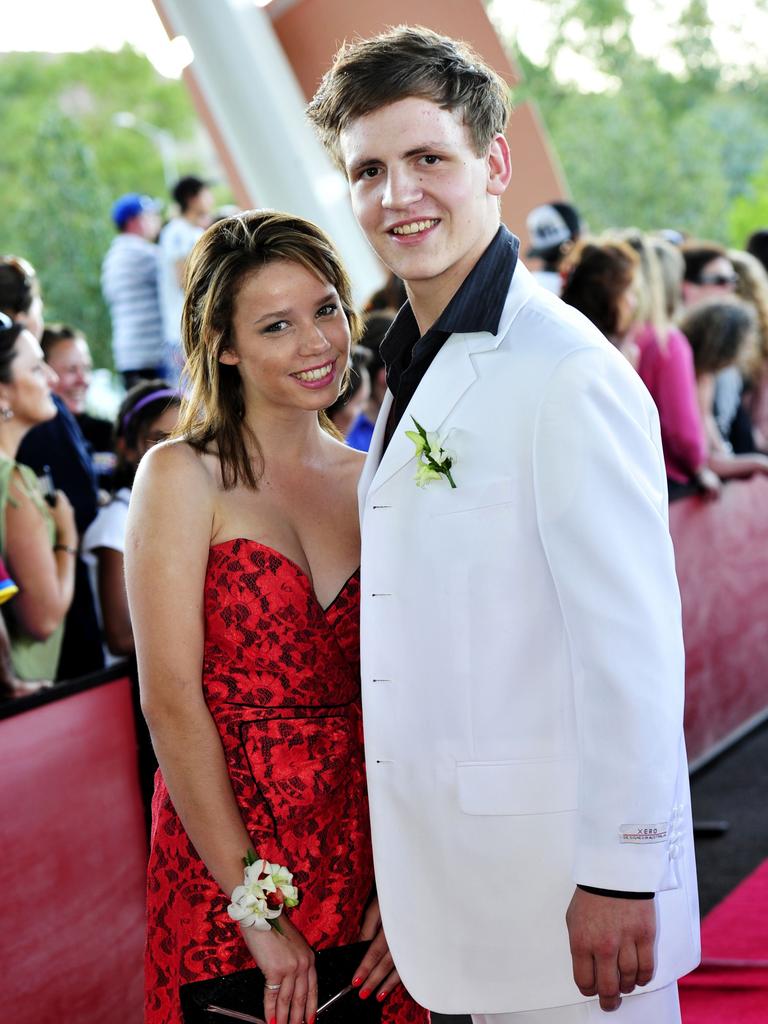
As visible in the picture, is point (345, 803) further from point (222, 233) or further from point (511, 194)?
point (511, 194)

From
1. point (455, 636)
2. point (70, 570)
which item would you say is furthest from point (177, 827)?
point (70, 570)

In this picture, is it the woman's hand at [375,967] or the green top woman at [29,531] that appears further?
the green top woman at [29,531]

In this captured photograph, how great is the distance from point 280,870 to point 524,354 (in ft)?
3.01

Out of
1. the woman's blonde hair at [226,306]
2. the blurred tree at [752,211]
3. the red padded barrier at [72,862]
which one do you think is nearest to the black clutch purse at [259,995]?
the woman's blonde hair at [226,306]

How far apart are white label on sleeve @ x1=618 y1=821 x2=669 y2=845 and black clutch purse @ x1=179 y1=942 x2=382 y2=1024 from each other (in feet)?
2.09

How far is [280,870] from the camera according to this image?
196 centimetres

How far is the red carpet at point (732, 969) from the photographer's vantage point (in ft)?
10.1

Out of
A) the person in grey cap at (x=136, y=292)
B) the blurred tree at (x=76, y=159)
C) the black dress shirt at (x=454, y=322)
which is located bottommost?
the black dress shirt at (x=454, y=322)

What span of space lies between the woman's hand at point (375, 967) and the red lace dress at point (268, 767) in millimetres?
30

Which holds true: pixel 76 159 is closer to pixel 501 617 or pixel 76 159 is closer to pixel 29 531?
pixel 29 531

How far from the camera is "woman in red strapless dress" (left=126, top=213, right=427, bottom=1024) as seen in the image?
195cm

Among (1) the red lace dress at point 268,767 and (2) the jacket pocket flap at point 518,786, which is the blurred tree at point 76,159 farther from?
(2) the jacket pocket flap at point 518,786

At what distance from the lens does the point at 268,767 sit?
199 cm

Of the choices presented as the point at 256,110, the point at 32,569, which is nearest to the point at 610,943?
the point at 32,569
